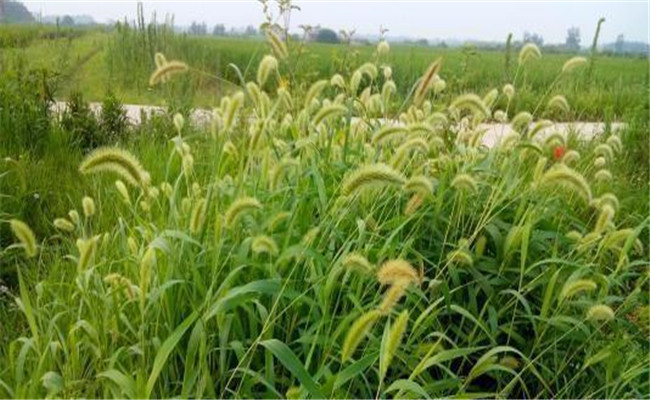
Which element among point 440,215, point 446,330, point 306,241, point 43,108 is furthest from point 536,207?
point 43,108

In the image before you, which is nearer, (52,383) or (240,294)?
(52,383)

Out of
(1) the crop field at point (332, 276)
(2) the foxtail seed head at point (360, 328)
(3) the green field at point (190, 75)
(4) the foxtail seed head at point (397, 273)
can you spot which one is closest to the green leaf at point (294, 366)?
(1) the crop field at point (332, 276)

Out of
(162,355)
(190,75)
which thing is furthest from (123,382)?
(190,75)

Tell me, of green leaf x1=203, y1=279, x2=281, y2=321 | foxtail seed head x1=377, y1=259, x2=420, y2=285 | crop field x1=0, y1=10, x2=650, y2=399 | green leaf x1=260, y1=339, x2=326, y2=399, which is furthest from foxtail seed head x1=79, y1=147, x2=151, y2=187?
foxtail seed head x1=377, y1=259, x2=420, y2=285

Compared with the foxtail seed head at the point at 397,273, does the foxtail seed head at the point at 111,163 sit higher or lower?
higher

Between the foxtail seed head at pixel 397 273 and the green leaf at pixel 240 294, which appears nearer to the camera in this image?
the foxtail seed head at pixel 397 273

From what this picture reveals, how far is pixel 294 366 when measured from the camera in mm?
1390

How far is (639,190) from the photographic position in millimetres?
3465

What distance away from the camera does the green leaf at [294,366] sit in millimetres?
1390

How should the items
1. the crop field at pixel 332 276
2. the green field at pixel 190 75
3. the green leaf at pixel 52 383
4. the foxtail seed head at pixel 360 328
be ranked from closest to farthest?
the foxtail seed head at pixel 360 328 → the green leaf at pixel 52 383 → the crop field at pixel 332 276 → the green field at pixel 190 75

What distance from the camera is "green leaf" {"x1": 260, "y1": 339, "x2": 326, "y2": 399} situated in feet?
4.56

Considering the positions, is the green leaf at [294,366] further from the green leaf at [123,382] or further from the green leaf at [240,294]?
the green leaf at [123,382]

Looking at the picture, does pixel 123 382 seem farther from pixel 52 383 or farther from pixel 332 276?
pixel 332 276

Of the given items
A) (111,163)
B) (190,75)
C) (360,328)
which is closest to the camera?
(360,328)
